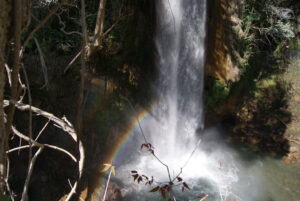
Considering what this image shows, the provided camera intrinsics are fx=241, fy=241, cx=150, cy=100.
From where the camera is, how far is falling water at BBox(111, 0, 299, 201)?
537 centimetres

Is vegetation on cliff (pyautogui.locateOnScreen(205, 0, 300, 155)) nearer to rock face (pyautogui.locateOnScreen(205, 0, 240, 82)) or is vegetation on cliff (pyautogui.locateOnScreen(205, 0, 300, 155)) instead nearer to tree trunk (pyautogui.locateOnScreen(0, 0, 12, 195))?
rock face (pyautogui.locateOnScreen(205, 0, 240, 82))

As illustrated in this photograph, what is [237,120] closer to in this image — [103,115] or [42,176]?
[103,115]

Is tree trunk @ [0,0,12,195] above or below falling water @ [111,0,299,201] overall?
above

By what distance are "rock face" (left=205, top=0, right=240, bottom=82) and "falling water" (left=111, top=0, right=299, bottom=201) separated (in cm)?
40

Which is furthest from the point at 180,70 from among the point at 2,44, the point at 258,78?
the point at 2,44

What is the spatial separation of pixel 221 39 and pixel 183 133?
110 inches

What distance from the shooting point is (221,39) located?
6414mm

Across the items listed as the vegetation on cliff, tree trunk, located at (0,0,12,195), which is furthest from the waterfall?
tree trunk, located at (0,0,12,195)

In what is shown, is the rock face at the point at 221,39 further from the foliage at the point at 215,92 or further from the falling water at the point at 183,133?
the falling water at the point at 183,133

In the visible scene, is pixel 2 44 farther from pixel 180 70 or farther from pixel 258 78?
pixel 258 78

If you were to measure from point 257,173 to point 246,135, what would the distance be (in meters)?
1.59

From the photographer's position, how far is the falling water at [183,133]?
5371mm

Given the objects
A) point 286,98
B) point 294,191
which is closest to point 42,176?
point 294,191

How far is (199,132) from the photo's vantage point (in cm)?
722
